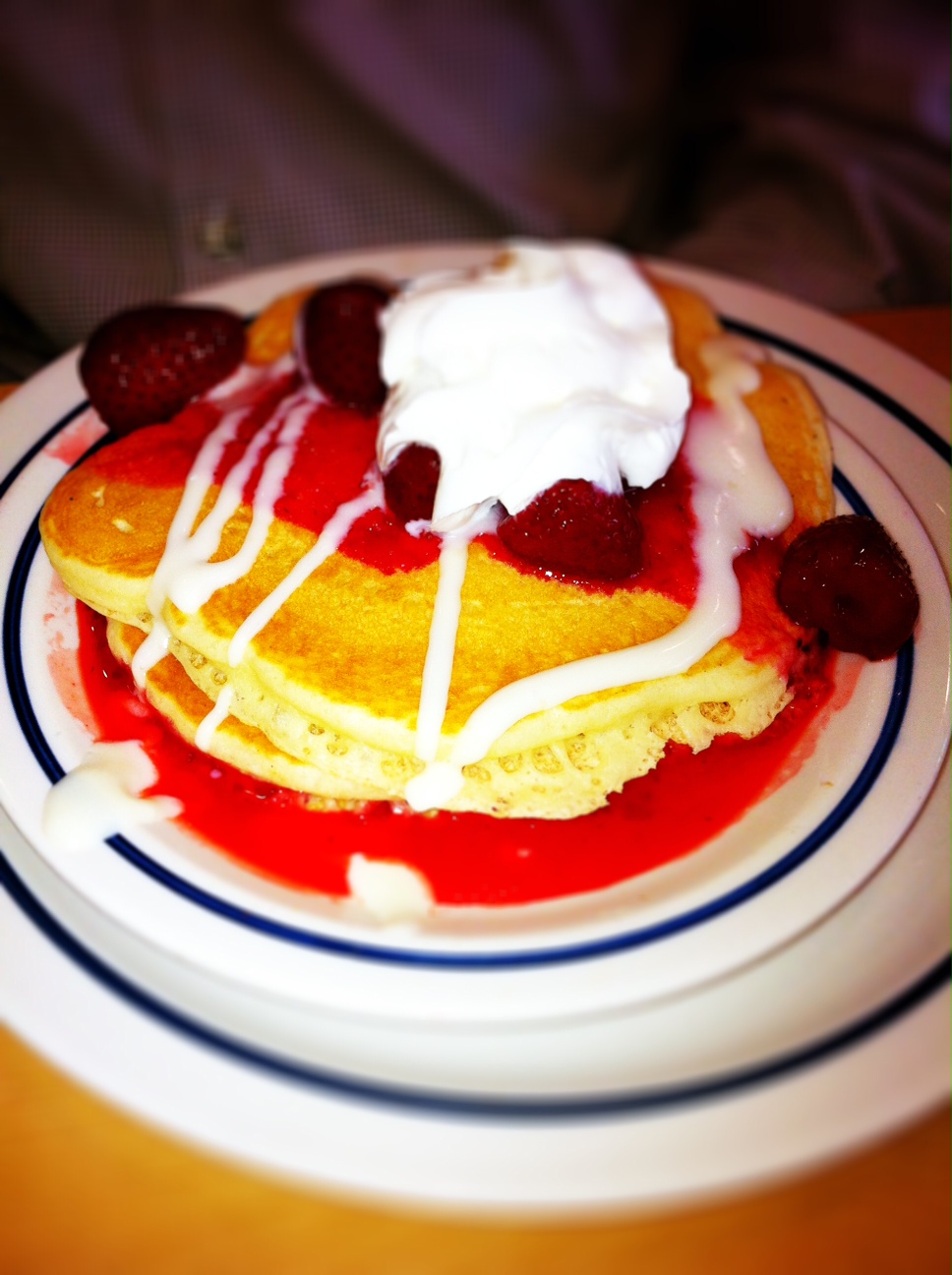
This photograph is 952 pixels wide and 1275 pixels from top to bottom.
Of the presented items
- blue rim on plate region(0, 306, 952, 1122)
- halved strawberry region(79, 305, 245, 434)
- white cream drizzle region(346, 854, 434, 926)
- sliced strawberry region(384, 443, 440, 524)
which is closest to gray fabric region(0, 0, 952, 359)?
halved strawberry region(79, 305, 245, 434)

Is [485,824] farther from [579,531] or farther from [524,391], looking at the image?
[524,391]

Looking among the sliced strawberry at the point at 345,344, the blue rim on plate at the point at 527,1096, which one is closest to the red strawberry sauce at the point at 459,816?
the sliced strawberry at the point at 345,344

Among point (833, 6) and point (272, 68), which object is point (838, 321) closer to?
point (833, 6)

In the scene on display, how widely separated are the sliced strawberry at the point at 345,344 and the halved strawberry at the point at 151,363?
0.46 feet

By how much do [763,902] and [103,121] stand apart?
2097 millimetres

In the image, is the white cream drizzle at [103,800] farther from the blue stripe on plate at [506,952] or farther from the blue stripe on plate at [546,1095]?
the blue stripe on plate at [546,1095]

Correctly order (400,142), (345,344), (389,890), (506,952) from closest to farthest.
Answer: (506,952)
(389,890)
(345,344)
(400,142)

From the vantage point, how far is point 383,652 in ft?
4.08

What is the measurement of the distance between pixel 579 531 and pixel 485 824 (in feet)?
1.16

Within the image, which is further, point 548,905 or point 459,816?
point 459,816

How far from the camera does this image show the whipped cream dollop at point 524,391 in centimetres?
129

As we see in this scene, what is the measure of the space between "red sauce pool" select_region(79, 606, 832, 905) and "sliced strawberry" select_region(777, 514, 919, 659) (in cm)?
9

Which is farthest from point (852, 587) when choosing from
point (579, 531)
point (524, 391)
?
point (524, 391)

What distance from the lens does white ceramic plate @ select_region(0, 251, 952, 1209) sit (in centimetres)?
90
